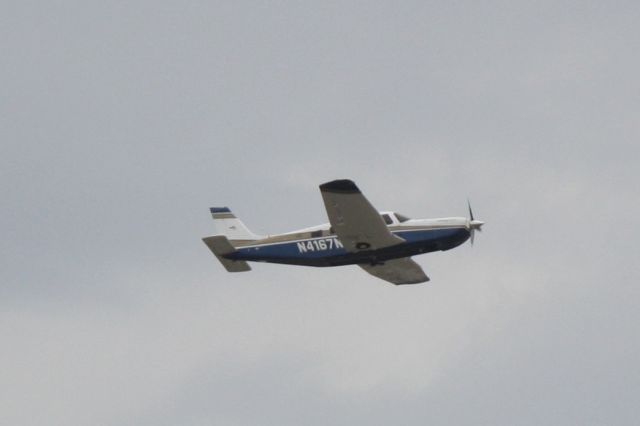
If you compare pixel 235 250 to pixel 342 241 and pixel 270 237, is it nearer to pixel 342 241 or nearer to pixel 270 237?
pixel 270 237

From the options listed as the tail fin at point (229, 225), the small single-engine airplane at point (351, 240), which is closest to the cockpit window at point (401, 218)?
the small single-engine airplane at point (351, 240)

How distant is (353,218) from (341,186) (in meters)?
1.73

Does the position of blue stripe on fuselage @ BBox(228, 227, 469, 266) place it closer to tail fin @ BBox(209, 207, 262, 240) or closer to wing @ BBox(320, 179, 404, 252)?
wing @ BBox(320, 179, 404, 252)

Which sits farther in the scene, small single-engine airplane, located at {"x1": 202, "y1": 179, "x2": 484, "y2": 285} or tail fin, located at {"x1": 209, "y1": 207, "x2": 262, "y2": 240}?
tail fin, located at {"x1": 209, "y1": 207, "x2": 262, "y2": 240}

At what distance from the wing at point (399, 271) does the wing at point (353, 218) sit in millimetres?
3248

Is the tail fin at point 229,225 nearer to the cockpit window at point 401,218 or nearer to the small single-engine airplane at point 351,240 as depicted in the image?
the small single-engine airplane at point 351,240

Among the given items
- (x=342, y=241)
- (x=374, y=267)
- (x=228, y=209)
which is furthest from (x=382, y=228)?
(x=228, y=209)

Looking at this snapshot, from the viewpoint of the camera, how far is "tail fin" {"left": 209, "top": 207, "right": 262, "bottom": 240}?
57.4m

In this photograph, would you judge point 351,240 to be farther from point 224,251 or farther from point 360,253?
point 224,251

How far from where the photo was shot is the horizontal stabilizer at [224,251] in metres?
56.6

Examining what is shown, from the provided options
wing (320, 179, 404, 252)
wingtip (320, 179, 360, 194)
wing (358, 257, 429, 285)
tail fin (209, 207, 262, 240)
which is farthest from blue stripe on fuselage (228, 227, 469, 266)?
wingtip (320, 179, 360, 194)

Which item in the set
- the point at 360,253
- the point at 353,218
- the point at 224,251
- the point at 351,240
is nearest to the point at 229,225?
the point at 224,251

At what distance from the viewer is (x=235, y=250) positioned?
56562 mm

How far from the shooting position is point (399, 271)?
189ft
